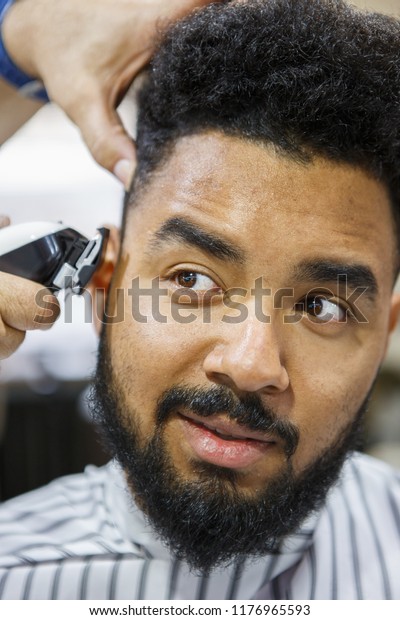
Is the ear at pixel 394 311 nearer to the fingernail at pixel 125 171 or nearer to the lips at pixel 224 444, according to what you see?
the lips at pixel 224 444

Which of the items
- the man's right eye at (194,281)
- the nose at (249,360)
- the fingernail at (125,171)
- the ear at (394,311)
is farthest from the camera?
the ear at (394,311)

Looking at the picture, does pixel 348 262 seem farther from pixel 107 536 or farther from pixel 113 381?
pixel 107 536

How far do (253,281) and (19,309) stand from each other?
1.26 feet

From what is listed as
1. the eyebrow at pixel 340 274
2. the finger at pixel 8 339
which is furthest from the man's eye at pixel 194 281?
the finger at pixel 8 339

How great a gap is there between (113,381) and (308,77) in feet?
2.01

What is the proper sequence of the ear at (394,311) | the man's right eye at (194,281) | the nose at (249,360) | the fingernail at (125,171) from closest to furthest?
the nose at (249,360)
the man's right eye at (194,281)
the fingernail at (125,171)
the ear at (394,311)

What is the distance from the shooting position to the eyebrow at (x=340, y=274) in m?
1.10

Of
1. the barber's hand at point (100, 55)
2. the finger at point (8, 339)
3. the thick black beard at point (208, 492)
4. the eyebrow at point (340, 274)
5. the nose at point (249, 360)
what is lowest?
the thick black beard at point (208, 492)

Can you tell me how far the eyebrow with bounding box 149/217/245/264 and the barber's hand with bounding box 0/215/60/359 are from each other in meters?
0.21

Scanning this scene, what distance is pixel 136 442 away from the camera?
116 centimetres

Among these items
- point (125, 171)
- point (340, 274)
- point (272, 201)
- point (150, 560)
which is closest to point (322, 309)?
point (340, 274)

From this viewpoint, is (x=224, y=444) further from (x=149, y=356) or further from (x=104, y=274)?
(x=104, y=274)

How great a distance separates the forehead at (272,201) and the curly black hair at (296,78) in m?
0.03
